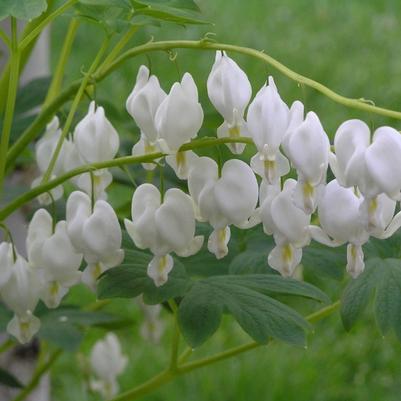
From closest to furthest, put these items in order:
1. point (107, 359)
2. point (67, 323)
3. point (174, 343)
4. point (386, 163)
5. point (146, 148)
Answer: point (386, 163) → point (146, 148) → point (174, 343) → point (67, 323) → point (107, 359)

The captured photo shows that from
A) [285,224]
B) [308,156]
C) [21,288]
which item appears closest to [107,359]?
[21,288]

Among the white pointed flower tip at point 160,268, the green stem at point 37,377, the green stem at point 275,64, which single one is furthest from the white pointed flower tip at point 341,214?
the green stem at point 37,377

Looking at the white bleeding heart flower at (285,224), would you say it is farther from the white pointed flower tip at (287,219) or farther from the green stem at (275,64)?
the green stem at (275,64)

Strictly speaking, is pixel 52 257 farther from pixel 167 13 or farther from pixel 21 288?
pixel 167 13

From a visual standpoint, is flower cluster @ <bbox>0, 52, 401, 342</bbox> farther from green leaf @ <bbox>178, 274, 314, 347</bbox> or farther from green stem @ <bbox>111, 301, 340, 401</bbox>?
green stem @ <bbox>111, 301, 340, 401</bbox>

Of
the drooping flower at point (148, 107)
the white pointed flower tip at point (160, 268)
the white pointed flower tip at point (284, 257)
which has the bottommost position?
the white pointed flower tip at point (160, 268)
